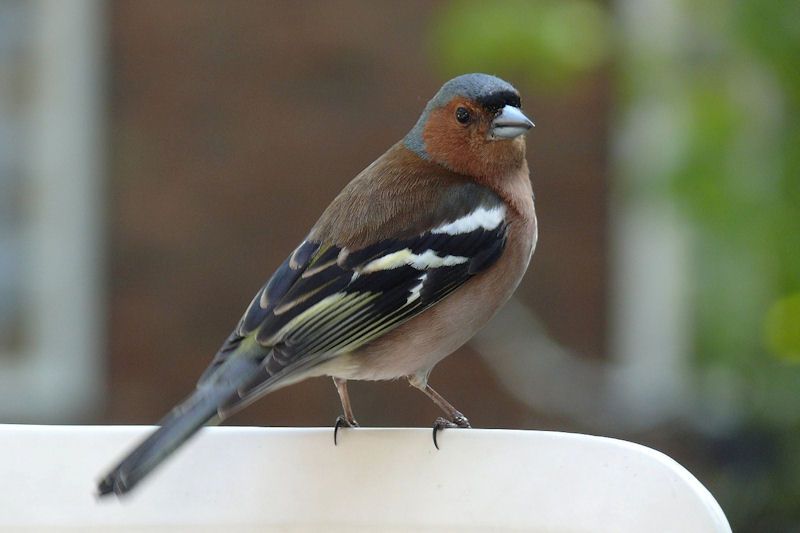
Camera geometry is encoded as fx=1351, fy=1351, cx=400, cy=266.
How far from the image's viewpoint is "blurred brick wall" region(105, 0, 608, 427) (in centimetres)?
645

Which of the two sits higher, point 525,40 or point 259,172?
point 525,40

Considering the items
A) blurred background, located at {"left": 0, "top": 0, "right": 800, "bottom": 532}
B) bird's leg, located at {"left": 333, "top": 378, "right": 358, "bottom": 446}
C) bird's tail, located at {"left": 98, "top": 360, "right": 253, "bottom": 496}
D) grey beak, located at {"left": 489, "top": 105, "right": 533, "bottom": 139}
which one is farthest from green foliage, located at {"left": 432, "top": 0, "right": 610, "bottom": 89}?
blurred background, located at {"left": 0, "top": 0, "right": 800, "bottom": 532}

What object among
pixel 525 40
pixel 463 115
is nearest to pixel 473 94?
pixel 463 115

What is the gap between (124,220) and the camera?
6.53m

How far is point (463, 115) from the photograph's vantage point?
333 centimetres

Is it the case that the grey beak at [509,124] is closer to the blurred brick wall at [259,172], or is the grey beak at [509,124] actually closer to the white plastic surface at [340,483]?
the white plastic surface at [340,483]

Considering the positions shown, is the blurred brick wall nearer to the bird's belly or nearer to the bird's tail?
the bird's belly

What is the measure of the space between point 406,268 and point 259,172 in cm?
367

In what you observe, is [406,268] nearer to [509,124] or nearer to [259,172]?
[509,124]

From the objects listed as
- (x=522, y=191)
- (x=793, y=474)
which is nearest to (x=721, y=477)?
(x=793, y=474)

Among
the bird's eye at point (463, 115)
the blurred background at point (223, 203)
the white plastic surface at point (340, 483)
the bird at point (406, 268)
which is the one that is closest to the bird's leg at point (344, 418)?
the bird at point (406, 268)

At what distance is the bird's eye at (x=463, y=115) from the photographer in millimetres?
3324

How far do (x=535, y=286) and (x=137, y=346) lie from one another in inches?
76.3

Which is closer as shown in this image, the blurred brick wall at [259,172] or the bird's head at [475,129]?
the bird's head at [475,129]
